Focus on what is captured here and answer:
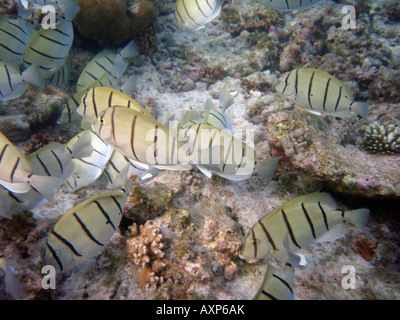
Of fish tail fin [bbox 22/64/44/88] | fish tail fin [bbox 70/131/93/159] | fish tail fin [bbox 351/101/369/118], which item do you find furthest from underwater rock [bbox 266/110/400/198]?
fish tail fin [bbox 22/64/44/88]

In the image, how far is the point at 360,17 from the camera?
8.41 m

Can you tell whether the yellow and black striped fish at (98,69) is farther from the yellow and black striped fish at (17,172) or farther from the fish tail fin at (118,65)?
the yellow and black striped fish at (17,172)

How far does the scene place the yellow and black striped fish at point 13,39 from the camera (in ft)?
12.3

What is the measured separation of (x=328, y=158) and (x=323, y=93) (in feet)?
3.40

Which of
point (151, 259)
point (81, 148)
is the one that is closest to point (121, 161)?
point (81, 148)

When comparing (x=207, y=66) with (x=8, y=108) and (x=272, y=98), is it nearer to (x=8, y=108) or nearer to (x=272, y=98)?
(x=272, y=98)

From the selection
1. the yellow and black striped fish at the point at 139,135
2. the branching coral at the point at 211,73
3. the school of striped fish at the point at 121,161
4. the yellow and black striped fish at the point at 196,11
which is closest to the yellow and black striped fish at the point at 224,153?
the school of striped fish at the point at 121,161

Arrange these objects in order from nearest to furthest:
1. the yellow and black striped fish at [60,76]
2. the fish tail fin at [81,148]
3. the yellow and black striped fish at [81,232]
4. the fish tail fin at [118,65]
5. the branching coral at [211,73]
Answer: the yellow and black striped fish at [81,232]
the fish tail fin at [81,148]
the fish tail fin at [118,65]
the yellow and black striped fish at [60,76]
the branching coral at [211,73]

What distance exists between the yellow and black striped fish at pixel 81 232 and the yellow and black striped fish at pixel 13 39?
3424 mm

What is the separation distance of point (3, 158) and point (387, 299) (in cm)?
437

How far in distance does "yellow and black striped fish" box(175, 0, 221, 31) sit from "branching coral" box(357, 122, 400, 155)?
3786mm

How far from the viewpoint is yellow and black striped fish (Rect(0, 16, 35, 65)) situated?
12.3ft

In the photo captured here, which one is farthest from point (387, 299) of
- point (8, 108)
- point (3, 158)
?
point (8, 108)

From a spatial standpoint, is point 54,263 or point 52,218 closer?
point 54,263
